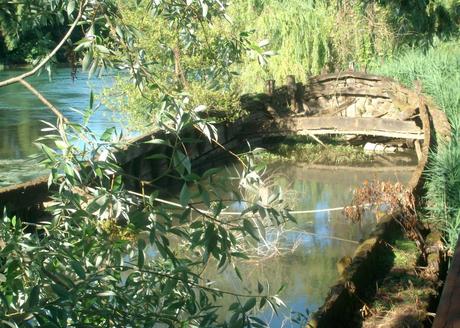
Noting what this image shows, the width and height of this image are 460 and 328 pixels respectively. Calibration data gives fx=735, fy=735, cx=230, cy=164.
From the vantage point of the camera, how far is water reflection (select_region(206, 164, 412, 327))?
8586mm

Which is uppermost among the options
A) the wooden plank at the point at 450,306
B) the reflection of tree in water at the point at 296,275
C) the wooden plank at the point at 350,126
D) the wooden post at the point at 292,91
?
the wooden plank at the point at 450,306

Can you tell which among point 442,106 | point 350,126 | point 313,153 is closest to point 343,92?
point 350,126

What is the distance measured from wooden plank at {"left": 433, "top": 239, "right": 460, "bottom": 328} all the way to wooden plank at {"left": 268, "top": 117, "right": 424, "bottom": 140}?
14427mm

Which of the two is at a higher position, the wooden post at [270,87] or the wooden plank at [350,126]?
the wooden post at [270,87]

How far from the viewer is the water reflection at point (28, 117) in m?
15.4

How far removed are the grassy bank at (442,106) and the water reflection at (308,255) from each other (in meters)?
1.56

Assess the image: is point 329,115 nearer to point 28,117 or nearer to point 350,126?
point 350,126

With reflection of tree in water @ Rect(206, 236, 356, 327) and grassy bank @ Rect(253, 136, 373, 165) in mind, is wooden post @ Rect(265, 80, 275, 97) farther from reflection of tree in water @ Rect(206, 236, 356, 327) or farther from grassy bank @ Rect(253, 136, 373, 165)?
reflection of tree in water @ Rect(206, 236, 356, 327)

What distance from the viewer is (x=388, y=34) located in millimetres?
17172

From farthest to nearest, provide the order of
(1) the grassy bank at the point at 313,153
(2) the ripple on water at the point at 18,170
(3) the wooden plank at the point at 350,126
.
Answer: (1) the grassy bank at the point at 313,153 < (3) the wooden plank at the point at 350,126 < (2) the ripple on water at the point at 18,170

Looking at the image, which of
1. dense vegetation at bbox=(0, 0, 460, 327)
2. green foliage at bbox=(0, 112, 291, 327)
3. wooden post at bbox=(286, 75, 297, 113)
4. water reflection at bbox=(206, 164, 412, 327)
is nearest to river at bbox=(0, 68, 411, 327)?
water reflection at bbox=(206, 164, 412, 327)

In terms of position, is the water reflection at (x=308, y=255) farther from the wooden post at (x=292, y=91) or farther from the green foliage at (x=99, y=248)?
the green foliage at (x=99, y=248)

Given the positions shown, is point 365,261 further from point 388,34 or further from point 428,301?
point 388,34

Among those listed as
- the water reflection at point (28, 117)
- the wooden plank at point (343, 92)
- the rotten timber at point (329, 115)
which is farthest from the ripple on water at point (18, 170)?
the wooden plank at point (343, 92)
